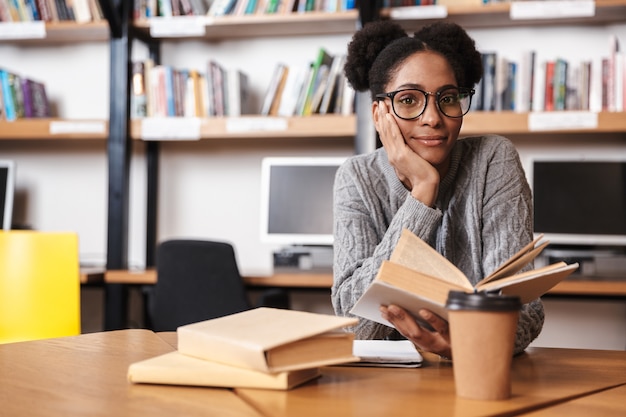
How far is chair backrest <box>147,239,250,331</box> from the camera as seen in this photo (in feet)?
8.84

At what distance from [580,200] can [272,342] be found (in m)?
2.46

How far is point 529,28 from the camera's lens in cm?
327

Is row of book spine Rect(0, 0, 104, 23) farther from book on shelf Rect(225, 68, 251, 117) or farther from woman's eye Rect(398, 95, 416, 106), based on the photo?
woman's eye Rect(398, 95, 416, 106)

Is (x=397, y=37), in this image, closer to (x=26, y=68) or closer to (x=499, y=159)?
(x=499, y=159)

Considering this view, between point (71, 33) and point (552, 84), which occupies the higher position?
point (71, 33)

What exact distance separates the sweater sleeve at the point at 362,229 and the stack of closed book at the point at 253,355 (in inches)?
16.5

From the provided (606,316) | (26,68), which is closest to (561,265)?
(606,316)

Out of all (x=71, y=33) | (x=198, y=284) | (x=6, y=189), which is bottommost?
(x=198, y=284)

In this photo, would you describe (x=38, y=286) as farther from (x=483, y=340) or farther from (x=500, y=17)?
(x=500, y=17)

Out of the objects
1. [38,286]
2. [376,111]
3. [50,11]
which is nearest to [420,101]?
[376,111]

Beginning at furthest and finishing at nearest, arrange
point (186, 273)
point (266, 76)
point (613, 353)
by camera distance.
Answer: point (266, 76)
point (186, 273)
point (613, 353)

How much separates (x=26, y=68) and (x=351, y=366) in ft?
10.1

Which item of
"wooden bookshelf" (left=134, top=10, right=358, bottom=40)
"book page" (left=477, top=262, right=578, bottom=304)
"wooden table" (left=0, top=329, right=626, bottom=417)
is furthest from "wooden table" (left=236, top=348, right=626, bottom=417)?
"wooden bookshelf" (left=134, top=10, right=358, bottom=40)

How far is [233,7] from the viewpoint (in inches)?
128
